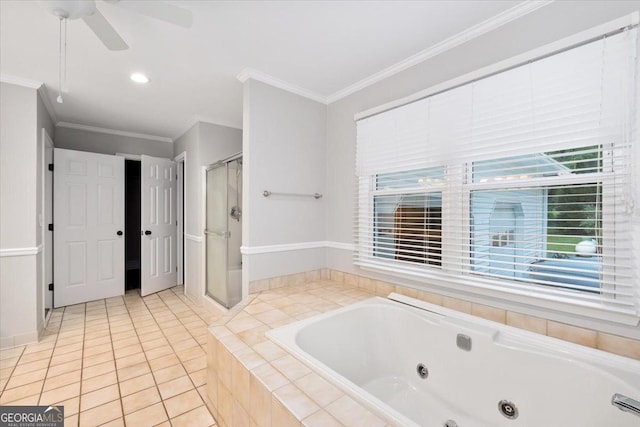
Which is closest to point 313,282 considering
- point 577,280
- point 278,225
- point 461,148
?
point 278,225

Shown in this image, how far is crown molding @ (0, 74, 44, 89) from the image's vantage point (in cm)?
233

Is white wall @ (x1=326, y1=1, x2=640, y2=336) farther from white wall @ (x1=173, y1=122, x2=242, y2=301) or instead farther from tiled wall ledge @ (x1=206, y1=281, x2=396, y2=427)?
white wall @ (x1=173, y1=122, x2=242, y2=301)

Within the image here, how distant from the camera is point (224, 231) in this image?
3.03 metres

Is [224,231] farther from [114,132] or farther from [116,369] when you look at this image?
[114,132]

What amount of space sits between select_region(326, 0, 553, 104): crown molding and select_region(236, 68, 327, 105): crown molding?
0.95ft

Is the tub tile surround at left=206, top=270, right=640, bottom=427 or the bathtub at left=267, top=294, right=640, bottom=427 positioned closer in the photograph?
the tub tile surround at left=206, top=270, right=640, bottom=427

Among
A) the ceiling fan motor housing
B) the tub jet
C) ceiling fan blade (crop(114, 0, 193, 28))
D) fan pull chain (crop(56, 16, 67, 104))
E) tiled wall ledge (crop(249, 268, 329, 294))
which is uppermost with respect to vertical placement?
fan pull chain (crop(56, 16, 67, 104))

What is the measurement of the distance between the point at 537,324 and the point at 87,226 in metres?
4.56

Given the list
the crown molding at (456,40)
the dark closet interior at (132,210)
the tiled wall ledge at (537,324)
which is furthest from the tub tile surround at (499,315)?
the dark closet interior at (132,210)

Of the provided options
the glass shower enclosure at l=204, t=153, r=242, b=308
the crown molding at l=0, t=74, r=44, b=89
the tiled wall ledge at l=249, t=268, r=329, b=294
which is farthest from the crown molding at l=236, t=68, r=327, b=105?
the crown molding at l=0, t=74, r=44, b=89

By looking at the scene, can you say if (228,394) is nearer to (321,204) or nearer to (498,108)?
(321,204)

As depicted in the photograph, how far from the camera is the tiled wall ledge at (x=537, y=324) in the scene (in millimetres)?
1294

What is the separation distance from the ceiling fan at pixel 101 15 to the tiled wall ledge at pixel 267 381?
5.27 feet

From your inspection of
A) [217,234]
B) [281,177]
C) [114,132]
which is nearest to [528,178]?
[281,177]
